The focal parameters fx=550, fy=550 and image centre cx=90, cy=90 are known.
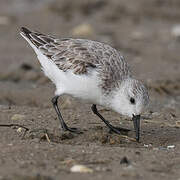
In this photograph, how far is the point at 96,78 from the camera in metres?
6.33

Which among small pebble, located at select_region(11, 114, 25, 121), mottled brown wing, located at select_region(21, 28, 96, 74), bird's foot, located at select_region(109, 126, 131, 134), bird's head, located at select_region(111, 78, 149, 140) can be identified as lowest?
bird's foot, located at select_region(109, 126, 131, 134)

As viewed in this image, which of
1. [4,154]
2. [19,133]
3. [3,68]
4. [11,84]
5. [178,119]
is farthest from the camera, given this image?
[3,68]

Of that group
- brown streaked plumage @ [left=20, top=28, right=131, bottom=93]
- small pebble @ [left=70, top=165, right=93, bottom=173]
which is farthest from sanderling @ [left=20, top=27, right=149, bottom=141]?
small pebble @ [left=70, top=165, right=93, bottom=173]

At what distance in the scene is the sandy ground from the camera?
197 inches

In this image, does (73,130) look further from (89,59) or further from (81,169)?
(81,169)

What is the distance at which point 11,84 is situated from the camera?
9.47 meters

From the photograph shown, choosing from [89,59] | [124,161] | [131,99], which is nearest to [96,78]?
[89,59]

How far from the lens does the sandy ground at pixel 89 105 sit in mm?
5008

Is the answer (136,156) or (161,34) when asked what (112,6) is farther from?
(136,156)

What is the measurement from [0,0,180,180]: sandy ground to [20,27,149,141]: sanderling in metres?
0.39

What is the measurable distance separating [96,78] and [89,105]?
1727 millimetres

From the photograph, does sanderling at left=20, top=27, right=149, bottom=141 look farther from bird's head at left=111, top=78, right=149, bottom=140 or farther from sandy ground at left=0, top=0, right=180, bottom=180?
sandy ground at left=0, top=0, right=180, bottom=180

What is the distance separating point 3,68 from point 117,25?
4580mm

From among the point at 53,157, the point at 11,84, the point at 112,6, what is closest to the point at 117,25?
the point at 112,6
